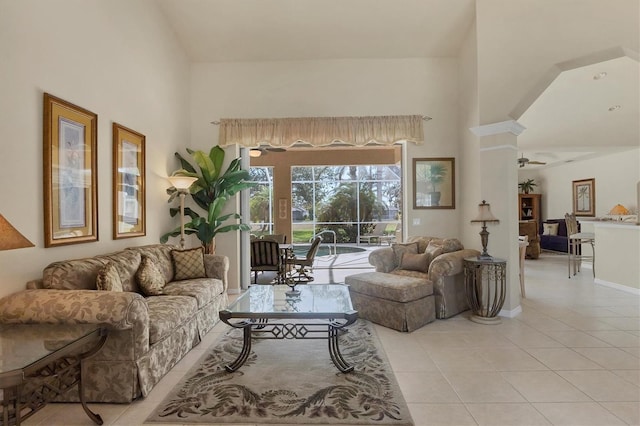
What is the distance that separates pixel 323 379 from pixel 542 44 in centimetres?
431

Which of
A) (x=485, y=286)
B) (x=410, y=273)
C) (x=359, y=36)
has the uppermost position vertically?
(x=359, y=36)

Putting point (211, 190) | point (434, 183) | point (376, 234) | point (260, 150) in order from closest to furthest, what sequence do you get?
point (211, 190) < point (434, 183) < point (260, 150) < point (376, 234)

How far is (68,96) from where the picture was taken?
3.04 metres

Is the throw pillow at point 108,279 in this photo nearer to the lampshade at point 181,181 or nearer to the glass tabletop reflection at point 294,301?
the glass tabletop reflection at point 294,301

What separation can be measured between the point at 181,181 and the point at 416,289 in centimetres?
345

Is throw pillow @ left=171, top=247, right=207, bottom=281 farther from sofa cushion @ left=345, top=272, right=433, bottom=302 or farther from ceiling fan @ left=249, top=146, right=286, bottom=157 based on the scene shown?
→ ceiling fan @ left=249, top=146, right=286, bottom=157

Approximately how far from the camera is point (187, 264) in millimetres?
4105

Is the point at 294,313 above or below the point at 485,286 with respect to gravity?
above

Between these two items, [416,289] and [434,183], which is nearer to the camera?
[416,289]

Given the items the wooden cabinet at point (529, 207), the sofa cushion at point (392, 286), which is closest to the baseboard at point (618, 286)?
the sofa cushion at point (392, 286)

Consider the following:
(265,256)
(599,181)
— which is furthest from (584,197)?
(265,256)

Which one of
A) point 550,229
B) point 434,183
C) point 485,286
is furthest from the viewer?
point 550,229

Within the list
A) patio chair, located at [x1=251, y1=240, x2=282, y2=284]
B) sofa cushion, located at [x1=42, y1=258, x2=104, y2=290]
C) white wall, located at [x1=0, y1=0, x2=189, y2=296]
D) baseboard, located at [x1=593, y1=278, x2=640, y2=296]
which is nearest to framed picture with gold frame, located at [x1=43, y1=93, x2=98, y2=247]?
white wall, located at [x1=0, y1=0, x2=189, y2=296]

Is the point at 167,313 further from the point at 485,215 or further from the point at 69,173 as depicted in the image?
the point at 485,215
